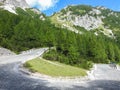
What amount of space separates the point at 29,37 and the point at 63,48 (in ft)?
107

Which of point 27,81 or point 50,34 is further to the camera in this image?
point 50,34

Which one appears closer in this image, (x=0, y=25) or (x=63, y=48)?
(x=63, y=48)

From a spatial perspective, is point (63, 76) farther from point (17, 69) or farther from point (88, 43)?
point (88, 43)

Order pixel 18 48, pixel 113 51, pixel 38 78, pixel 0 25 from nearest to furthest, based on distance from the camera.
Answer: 1. pixel 38 78
2. pixel 18 48
3. pixel 0 25
4. pixel 113 51

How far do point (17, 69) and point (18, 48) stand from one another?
53.2 m

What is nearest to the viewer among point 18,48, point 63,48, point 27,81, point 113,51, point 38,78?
point 27,81

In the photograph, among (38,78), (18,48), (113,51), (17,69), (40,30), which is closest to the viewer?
(38,78)

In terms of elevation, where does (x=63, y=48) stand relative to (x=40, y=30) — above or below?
below

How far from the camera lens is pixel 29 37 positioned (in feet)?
406

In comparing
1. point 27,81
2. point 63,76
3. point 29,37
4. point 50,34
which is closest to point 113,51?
point 50,34

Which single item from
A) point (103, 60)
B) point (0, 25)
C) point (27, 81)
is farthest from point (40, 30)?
point (27, 81)

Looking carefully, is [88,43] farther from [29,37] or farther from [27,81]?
[27,81]

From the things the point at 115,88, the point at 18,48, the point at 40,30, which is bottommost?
the point at 115,88

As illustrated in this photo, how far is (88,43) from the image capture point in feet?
406
